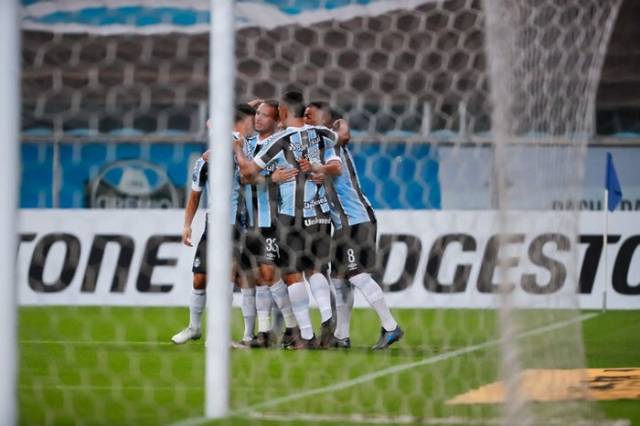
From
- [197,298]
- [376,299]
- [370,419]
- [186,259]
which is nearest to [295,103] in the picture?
[376,299]

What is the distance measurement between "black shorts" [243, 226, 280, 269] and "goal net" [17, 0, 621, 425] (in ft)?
0.66

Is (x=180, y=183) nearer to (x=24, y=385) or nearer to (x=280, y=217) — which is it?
(x=280, y=217)

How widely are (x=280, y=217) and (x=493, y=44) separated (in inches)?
187

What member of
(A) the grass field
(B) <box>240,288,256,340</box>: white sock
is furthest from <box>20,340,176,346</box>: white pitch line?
(B) <box>240,288,256,340</box>: white sock

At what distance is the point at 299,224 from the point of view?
9.54 m

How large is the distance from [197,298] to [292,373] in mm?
2098

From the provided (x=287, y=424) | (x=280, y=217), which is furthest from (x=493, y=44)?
(x=280, y=217)

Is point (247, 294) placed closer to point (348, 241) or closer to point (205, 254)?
point (205, 254)

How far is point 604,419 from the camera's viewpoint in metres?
5.72

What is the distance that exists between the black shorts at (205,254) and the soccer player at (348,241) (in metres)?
0.74

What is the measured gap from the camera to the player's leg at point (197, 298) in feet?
31.9

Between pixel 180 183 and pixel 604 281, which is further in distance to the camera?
pixel 180 183

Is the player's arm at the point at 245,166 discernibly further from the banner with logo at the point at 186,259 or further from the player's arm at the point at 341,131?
the banner with logo at the point at 186,259

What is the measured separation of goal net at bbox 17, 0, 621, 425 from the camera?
5676 mm
